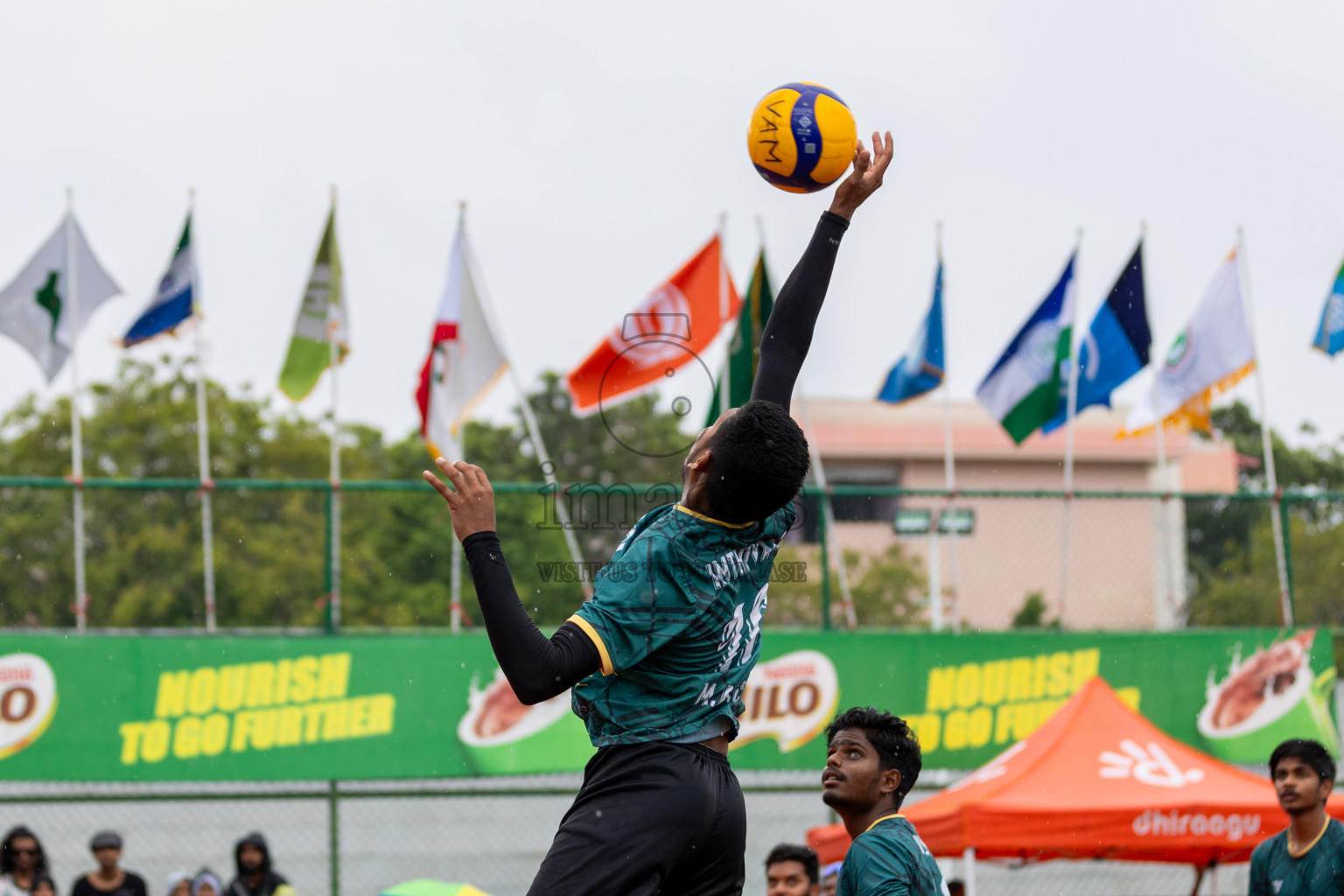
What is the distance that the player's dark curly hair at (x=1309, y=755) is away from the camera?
5.89 meters

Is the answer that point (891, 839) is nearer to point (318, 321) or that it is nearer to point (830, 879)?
point (830, 879)

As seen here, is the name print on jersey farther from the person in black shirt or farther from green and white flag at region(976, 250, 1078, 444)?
green and white flag at region(976, 250, 1078, 444)

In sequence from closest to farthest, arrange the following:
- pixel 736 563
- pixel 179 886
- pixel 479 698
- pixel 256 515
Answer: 1. pixel 736 563
2. pixel 179 886
3. pixel 479 698
4. pixel 256 515

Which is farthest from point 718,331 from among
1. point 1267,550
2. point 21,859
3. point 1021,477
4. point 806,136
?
point 1021,477

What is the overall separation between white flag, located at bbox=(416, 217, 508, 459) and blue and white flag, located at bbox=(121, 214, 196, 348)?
2.46 m

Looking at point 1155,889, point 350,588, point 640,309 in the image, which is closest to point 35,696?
point 640,309

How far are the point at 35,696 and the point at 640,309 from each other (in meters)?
5.98

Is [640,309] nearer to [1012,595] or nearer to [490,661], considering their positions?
[490,661]

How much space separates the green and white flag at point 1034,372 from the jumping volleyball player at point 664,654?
10074 mm

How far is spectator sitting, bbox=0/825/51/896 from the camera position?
339 inches

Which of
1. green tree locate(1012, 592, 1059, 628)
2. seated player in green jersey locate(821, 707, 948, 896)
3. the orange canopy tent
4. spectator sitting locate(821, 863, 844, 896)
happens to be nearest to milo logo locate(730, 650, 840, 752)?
the orange canopy tent

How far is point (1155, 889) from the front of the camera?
13.9 meters

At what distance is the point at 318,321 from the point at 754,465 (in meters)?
10.8

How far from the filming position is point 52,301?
42.5 feet
